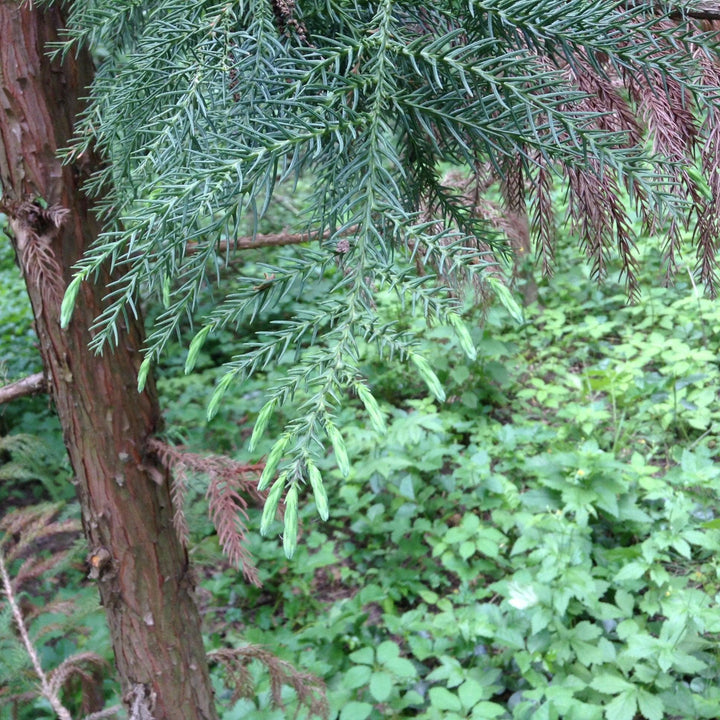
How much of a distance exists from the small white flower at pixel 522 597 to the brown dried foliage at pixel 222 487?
1.37 metres

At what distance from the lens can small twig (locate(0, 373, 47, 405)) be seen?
1750 millimetres

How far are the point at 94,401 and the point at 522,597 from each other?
1.88m

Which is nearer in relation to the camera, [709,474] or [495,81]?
[495,81]

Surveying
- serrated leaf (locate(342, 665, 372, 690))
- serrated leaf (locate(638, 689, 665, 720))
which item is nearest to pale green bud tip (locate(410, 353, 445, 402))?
serrated leaf (locate(638, 689, 665, 720))

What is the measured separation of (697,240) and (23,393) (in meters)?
1.70

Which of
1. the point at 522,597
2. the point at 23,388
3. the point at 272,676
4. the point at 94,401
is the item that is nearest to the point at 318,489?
the point at 94,401

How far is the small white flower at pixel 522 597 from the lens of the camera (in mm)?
2594

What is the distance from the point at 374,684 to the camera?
2.57 m

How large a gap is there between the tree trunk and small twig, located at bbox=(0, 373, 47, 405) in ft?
0.38

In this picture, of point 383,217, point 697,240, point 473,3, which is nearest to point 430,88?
point 473,3

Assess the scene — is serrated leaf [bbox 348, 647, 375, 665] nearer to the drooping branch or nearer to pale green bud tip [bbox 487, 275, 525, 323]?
pale green bud tip [bbox 487, 275, 525, 323]

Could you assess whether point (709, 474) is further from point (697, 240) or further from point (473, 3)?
point (473, 3)

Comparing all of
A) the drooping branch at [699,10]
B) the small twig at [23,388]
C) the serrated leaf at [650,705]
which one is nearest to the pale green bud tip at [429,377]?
the drooping branch at [699,10]

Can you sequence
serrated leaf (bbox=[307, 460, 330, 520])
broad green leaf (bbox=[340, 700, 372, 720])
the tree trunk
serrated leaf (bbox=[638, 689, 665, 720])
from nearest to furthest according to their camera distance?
1. serrated leaf (bbox=[307, 460, 330, 520])
2. the tree trunk
3. serrated leaf (bbox=[638, 689, 665, 720])
4. broad green leaf (bbox=[340, 700, 372, 720])
